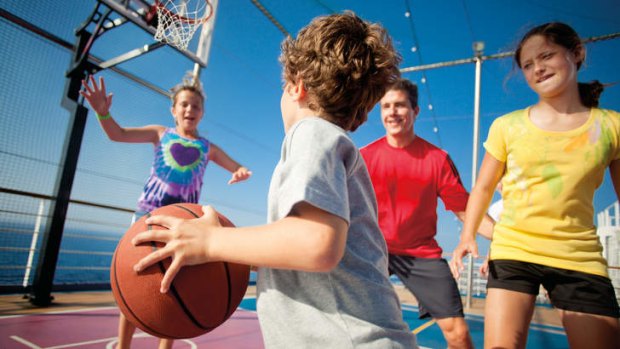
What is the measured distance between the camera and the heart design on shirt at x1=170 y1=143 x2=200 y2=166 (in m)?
2.41

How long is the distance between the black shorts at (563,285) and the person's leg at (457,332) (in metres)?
0.53

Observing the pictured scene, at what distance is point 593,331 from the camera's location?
133 cm

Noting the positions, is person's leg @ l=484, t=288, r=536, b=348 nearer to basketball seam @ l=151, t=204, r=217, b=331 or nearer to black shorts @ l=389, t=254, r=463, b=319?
black shorts @ l=389, t=254, r=463, b=319

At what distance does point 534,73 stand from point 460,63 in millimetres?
5689

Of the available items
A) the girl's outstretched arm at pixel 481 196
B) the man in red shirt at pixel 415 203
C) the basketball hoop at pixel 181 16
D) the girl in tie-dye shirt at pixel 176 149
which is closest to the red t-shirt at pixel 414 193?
the man in red shirt at pixel 415 203

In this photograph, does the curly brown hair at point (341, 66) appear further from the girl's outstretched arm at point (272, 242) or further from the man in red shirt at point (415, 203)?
the man in red shirt at point (415, 203)

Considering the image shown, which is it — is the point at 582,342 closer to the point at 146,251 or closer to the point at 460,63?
the point at 146,251

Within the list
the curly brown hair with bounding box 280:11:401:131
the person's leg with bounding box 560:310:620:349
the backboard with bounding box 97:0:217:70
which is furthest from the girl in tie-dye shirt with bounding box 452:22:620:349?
the backboard with bounding box 97:0:217:70

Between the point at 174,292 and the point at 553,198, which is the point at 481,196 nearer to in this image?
the point at 553,198

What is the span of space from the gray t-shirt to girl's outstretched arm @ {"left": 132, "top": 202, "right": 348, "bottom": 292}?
0.11 ft

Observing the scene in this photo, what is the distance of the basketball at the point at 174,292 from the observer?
2.85 feet

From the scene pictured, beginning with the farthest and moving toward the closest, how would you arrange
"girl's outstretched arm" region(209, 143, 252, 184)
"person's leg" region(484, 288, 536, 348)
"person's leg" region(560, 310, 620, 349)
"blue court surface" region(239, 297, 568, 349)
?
"blue court surface" region(239, 297, 568, 349), "girl's outstretched arm" region(209, 143, 252, 184), "person's leg" region(484, 288, 536, 348), "person's leg" region(560, 310, 620, 349)

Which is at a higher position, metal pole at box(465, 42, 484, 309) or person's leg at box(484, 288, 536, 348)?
metal pole at box(465, 42, 484, 309)

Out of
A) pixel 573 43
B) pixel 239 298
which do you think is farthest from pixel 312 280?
pixel 573 43
